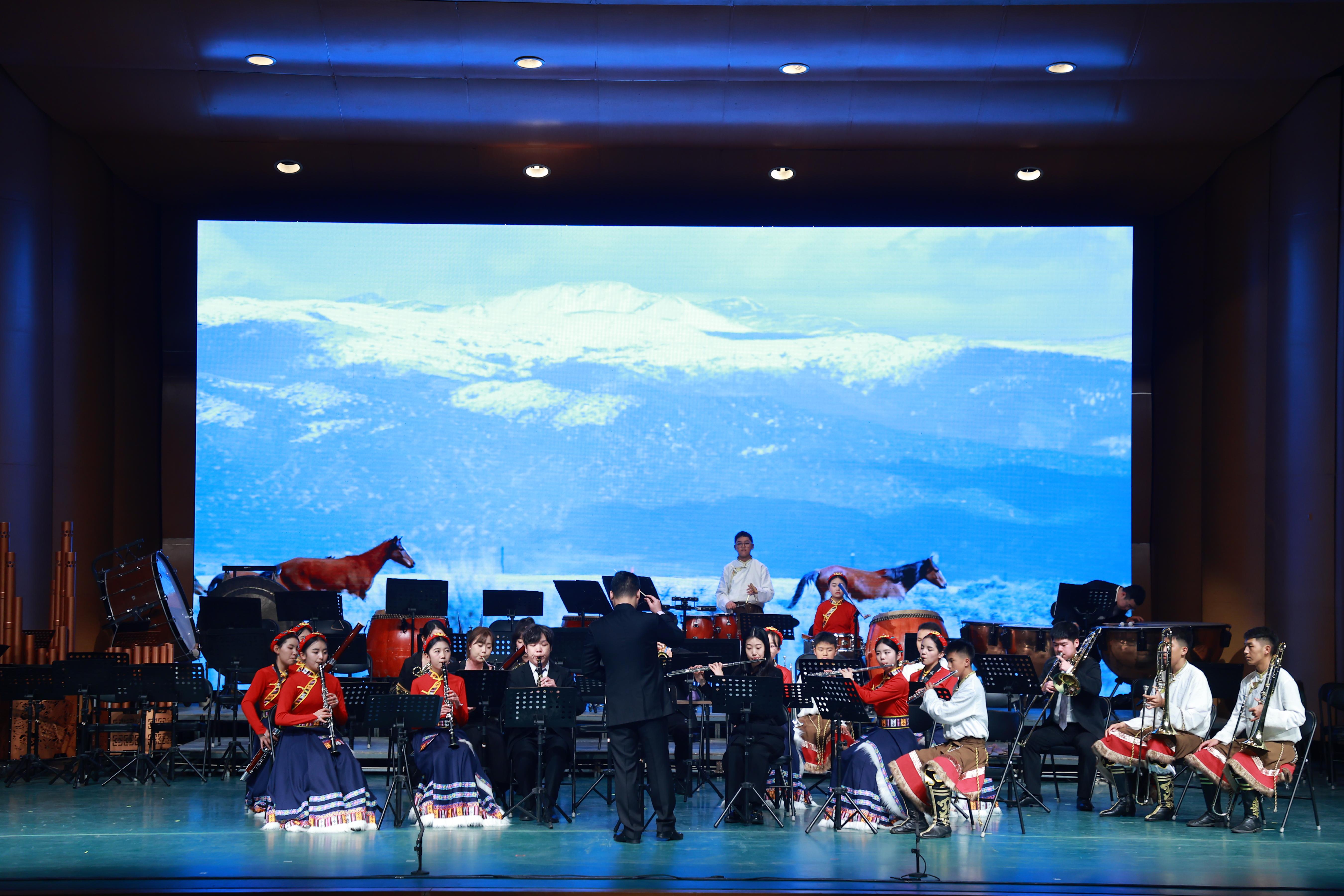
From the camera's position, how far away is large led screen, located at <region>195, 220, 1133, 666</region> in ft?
43.6

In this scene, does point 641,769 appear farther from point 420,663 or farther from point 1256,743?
point 1256,743

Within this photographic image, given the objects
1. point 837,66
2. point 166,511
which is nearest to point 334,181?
point 166,511

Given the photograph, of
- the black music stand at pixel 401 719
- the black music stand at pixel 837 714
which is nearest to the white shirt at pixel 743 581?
the black music stand at pixel 837 714

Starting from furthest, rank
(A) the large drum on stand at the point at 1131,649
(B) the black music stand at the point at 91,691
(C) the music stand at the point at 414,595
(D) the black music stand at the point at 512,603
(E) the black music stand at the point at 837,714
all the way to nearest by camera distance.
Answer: (D) the black music stand at the point at 512,603 < (C) the music stand at the point at 414,595 < (A) the large drum on stand at the point at 1131,649 < (B) the black music stand at the point at 91,691 < (E) the black music stand at the point at 837,714

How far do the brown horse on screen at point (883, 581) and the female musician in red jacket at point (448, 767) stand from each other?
5.37 metres

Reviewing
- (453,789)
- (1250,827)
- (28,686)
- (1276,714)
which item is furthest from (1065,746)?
(28,686)

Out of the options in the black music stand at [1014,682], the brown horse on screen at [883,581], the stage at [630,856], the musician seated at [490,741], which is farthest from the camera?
the brown horse on screen at [883,581]

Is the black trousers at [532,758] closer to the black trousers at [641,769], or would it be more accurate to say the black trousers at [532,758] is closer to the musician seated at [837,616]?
the black trousers at [641,769]

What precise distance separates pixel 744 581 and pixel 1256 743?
5.08m

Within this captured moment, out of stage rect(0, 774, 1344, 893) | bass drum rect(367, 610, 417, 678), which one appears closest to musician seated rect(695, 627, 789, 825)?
stage rect(0, 774, 1344, 893)

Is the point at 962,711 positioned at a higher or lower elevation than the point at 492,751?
higher

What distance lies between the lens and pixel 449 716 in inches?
329

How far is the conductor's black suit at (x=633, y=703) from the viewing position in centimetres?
762

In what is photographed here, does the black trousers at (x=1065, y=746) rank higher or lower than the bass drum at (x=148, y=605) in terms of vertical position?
lower
